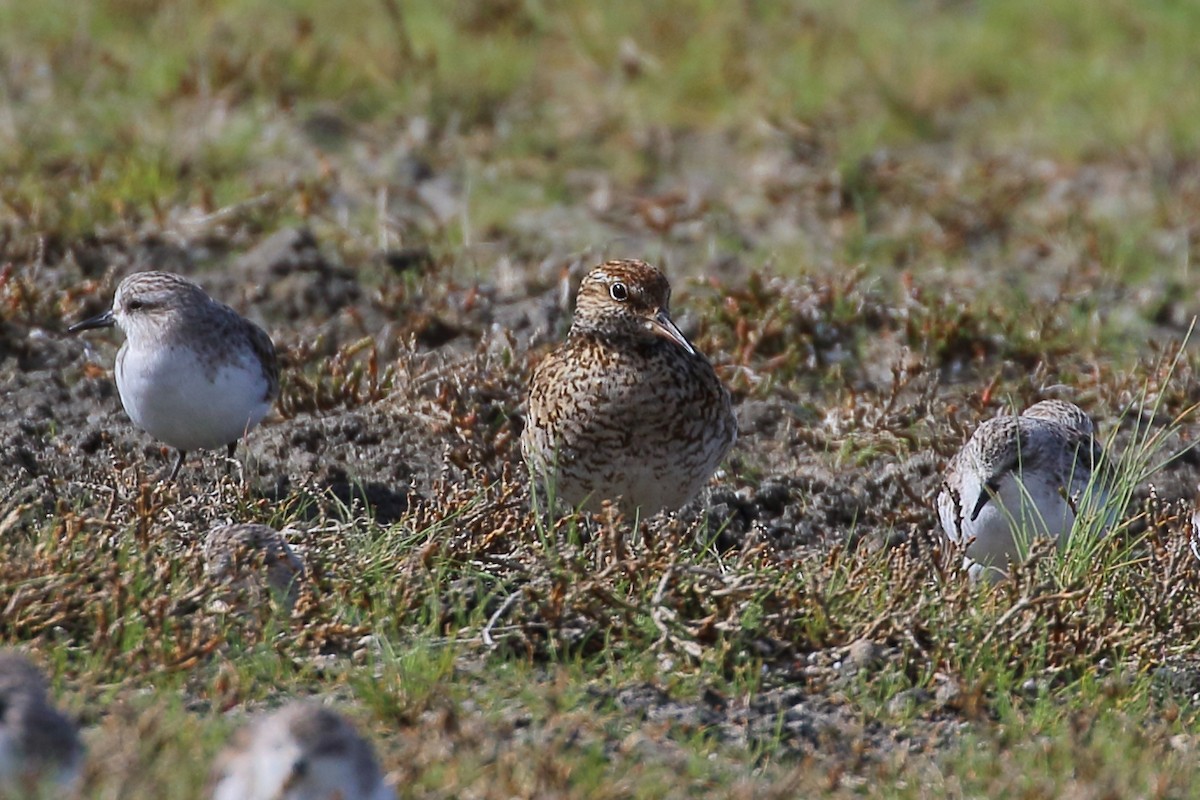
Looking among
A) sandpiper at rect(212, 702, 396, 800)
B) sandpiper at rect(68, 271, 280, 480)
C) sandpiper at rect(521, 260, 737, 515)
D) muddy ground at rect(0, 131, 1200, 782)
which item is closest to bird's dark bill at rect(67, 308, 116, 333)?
sandpiper at rect(68, 271, 280, 480)

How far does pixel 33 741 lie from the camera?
447 cm

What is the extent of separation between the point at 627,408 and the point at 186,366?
A: 1779 millimetres

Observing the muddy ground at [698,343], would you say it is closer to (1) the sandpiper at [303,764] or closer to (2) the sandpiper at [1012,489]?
(2) the sandpiper at [1012,489]

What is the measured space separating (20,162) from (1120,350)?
5.87m

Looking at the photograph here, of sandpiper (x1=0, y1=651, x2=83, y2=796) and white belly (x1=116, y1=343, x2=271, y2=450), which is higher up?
sandpiper (x1=0, y1=651, x2=83, y2=796)

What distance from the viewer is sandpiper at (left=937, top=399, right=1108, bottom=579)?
695cm

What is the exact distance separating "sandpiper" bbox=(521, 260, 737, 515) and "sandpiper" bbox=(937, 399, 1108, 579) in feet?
3.09

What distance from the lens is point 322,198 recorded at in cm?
1012

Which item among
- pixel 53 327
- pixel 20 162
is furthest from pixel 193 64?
pixel 53 327

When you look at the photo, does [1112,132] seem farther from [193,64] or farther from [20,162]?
[20,162]

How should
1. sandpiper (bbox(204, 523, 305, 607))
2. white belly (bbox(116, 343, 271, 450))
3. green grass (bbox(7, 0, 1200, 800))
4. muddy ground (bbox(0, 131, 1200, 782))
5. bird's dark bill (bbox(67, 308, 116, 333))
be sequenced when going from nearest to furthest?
green grass (bbox(7, 0, 1200, 800)) → sandpiper (bbox(204, 523, 305, 607)) → muddy ground (bbox(0, 131, 1200, 782)) → white belly (bbox(116, 343, 271, 450)) → bird's dark bill (bbox(67, 308, 116, 333))

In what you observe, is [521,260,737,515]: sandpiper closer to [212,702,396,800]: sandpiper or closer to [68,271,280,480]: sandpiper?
[68,271,280,480]: sandpiper

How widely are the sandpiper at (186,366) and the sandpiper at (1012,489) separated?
9.30ft

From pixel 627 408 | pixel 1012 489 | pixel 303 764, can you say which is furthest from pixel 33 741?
pixel 1012 489
